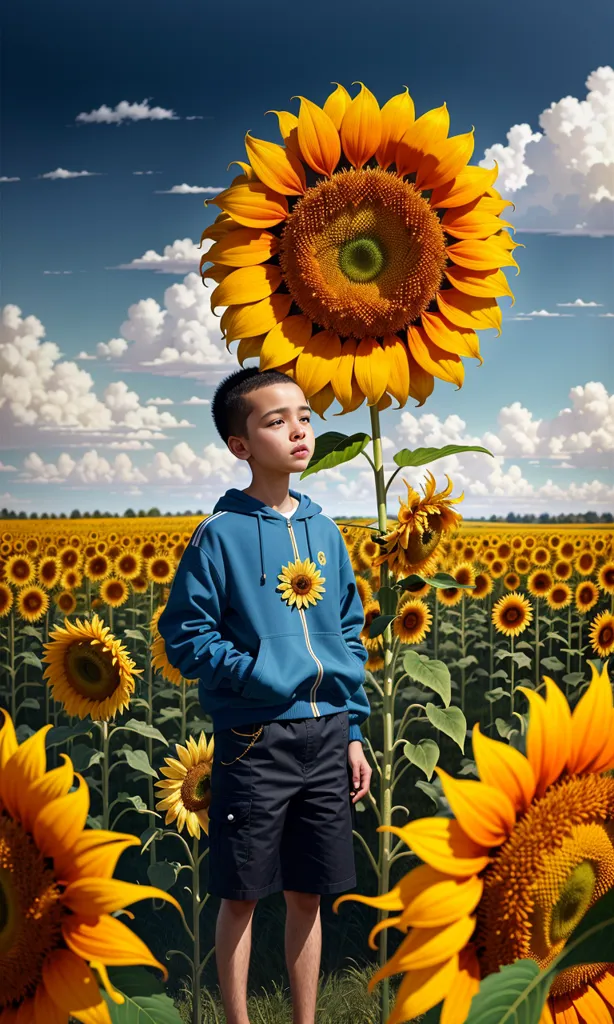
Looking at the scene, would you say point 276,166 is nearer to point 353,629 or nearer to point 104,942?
point 353,629

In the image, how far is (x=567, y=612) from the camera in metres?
3.49

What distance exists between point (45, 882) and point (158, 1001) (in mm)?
139

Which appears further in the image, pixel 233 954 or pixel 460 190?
pixel 460 190

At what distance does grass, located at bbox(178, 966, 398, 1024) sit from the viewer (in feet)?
6.38

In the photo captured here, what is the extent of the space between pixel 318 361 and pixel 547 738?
97 centimetres

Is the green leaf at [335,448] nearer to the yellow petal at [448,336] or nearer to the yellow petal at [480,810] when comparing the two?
the yellow petal at [448,336]

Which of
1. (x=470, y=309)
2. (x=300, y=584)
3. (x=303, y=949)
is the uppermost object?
(x=470, y=309)

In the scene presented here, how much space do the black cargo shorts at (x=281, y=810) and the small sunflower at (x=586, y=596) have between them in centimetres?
183

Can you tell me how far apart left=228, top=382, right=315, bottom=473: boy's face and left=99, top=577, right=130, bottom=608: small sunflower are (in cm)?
144

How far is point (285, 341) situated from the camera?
5.36 feet

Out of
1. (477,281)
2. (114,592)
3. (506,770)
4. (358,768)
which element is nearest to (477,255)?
(477,281)

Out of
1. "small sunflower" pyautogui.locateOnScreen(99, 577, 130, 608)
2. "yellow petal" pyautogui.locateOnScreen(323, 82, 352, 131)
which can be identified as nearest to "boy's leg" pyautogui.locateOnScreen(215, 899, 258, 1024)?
"yellow petal" pyautogui.locateOnScreen(323, 82, 352, 131)

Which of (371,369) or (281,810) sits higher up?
(371,369)

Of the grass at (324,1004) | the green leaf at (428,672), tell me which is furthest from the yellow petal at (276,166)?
the grass at (324,1004)
